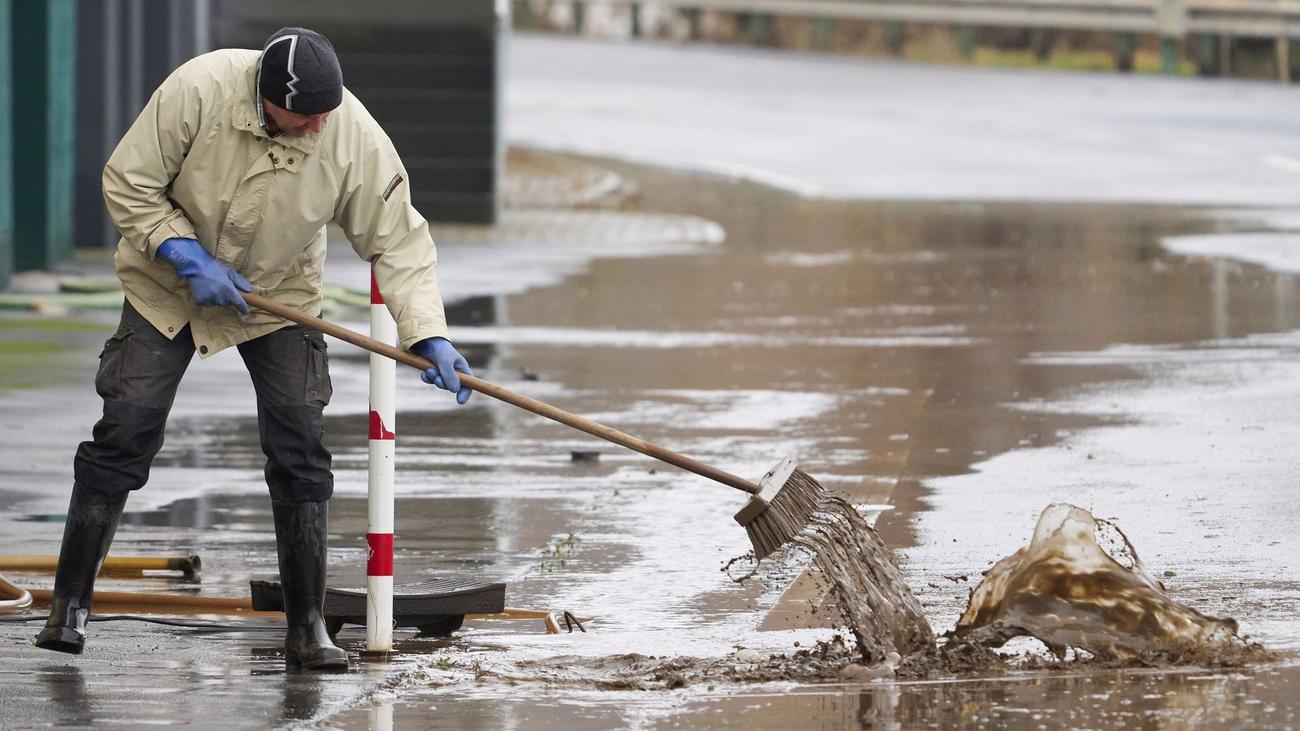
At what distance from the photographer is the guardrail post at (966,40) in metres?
40.0

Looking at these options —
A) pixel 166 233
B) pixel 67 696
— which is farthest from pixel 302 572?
pixel 166 233

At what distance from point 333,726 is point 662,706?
2.76ft

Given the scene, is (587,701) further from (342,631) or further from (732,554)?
(732,554)

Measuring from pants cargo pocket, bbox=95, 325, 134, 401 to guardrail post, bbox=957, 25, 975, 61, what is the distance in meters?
33.9

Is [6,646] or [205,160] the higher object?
[205,160]

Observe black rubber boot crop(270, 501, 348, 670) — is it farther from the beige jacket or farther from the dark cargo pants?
the beige jacket

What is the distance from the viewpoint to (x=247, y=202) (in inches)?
271

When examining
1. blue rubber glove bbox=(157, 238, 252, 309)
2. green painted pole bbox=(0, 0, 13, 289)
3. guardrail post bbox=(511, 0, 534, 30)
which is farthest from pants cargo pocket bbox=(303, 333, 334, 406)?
guardrail post bbox=(511, 0, 534, 30)

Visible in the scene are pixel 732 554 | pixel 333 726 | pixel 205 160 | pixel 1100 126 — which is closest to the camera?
pixel 333 726

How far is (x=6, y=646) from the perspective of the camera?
7242mm

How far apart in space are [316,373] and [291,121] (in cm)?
Result: 79

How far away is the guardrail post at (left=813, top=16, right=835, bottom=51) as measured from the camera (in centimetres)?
4184

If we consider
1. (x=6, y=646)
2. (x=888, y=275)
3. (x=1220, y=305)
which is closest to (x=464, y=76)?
(x=888, y=275)

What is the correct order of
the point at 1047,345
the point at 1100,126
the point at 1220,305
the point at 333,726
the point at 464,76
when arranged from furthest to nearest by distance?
the point at 1100,126 < the point at 464,76 < the point at 1220,305 < the point at 1047,345 < the point at 333,726
